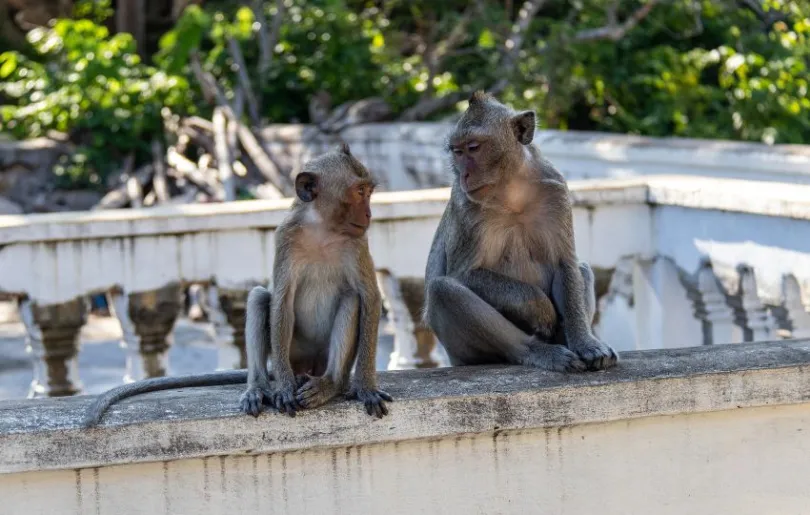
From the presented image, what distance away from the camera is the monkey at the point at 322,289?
3.71 meters

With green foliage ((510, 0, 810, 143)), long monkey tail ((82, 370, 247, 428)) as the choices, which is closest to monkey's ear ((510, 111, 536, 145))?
long monkey tail ((82, 370, 247, 428))

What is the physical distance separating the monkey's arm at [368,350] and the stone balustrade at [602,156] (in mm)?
879

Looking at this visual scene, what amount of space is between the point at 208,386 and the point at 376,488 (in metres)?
0.72

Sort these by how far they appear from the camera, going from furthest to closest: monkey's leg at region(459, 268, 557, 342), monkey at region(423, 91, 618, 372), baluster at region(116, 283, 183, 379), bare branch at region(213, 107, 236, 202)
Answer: bare branch at region(213, 107, 236, 202)
baluster at region(116, 283, 183, 379)
monkey's leg at region(459, 268, 557, 342)
monkey at region(423, 91, 618, 372)

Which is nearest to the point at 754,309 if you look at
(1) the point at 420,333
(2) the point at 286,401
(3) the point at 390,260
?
(1) the point at 420,333

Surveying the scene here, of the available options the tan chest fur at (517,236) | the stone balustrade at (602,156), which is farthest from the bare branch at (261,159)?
the tan chest fur at (517,236)

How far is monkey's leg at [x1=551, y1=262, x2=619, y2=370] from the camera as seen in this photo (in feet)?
13.3

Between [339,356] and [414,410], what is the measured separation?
52cm

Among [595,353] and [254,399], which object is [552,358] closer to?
[595,353]

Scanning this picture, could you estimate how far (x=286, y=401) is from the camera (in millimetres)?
3295

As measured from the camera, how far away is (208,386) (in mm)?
3725

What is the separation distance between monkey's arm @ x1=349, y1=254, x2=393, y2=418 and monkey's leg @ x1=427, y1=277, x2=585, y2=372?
47 centimetres

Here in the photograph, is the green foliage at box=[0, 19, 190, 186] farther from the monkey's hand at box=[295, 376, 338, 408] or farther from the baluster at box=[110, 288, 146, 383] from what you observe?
the monkey's hand at box=[295, 376, 338, 408]

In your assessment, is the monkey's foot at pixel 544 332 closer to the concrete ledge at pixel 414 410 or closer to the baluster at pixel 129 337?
the concrete ledge at pixel 414 410
